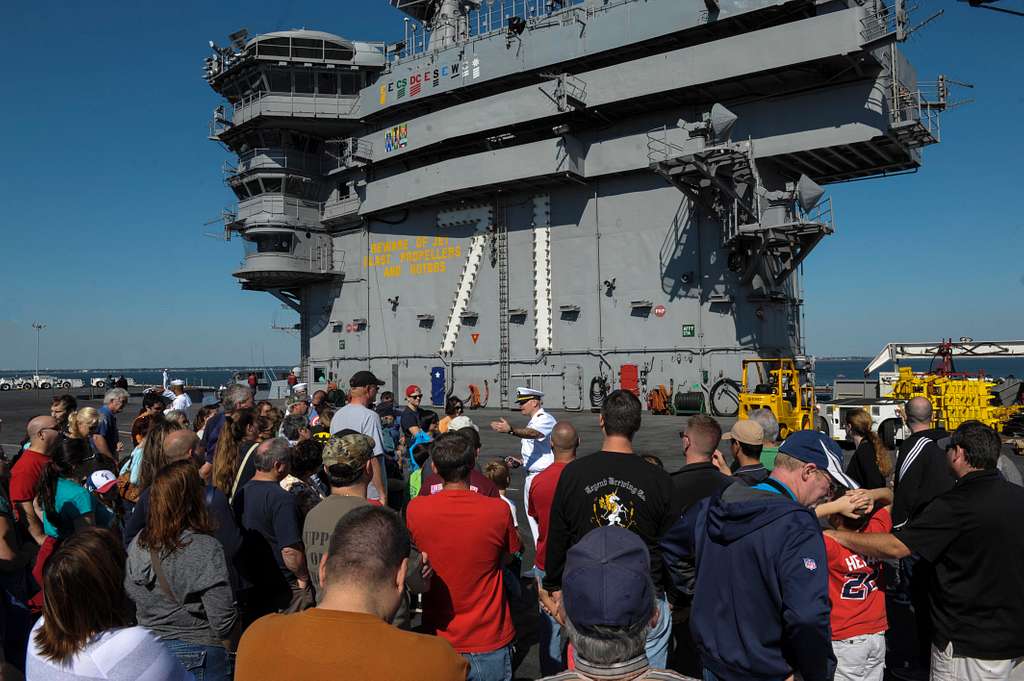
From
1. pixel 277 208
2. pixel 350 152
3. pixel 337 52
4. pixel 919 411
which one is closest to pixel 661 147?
pixel 350 152

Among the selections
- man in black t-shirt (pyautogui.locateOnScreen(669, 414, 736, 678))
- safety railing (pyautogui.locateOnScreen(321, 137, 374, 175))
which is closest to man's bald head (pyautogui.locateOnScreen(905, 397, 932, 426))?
man in black t-shirt (pyautogui.locateOnScreen(669, 414, 736, 678))

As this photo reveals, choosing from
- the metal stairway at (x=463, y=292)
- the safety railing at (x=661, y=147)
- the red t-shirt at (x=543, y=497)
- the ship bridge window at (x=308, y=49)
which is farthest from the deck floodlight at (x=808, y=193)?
the ship bridge window at (x=308, y=49)

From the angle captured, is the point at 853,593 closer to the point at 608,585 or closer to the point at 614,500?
the point at 614,500

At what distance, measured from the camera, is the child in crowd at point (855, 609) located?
3764mm

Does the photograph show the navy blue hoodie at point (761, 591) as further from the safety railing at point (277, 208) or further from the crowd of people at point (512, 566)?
the safety railing at point (277, 208)

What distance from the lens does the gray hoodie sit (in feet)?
11.2

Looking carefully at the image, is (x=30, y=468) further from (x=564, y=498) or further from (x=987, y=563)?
(x=987, y=563)

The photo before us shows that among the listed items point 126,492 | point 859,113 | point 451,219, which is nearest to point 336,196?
point 451,219

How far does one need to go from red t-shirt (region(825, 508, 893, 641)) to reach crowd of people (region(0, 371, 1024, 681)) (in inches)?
0.5

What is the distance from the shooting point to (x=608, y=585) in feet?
6.64

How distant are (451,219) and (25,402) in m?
29.7

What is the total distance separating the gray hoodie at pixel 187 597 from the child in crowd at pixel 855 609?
335 centimetres

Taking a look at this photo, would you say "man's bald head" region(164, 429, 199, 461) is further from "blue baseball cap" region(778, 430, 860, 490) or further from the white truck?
the white truck

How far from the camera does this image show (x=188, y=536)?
3500 mm
